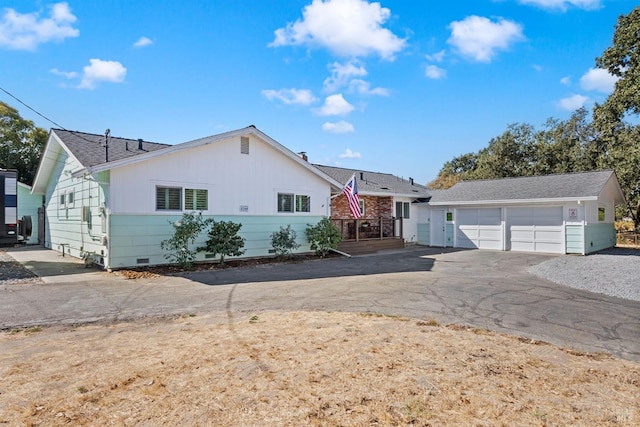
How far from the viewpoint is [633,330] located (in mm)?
5320

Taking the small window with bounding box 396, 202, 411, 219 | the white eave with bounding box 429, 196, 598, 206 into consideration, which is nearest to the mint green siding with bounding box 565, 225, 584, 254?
the white eave with bounding box 429, 196, 598, 206

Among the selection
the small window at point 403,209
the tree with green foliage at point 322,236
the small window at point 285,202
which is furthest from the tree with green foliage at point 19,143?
the small window at point 403,209

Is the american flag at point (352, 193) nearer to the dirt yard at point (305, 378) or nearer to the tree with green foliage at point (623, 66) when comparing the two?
the dirt yard at point (305, 378)

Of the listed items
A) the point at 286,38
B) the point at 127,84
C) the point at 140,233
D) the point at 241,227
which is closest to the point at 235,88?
the point at 286,38

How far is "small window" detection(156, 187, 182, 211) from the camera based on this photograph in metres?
11.3

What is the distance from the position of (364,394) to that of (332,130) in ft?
65.2

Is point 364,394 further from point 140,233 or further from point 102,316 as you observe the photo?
point 140,233

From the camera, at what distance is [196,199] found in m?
12.0

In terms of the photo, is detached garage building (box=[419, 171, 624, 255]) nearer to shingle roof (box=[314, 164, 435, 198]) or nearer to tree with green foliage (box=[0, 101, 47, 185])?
shingle roof (box=[314, 164, 435, 198])

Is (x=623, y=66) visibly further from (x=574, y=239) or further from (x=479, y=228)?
(x=479, y=228)

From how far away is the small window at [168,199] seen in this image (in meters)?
11.3

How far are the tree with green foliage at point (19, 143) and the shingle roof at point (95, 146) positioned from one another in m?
14.6

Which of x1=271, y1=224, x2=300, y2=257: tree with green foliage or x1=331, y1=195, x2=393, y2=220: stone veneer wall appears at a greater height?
x1=331, y1=195, x2=393, y2=220: stone veneer wall

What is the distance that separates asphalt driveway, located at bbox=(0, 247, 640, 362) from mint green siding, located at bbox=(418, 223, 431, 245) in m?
9.14
